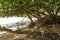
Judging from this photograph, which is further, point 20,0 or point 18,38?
point 18,38

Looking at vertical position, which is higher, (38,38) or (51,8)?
(51,8)

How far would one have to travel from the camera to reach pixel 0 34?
3.56m

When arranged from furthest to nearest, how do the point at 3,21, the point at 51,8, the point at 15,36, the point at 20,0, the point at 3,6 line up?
the point at 3,21
the point at 15,36
the point at 51,8
the point at 3,6
the point at 20,0

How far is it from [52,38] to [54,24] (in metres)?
0.58

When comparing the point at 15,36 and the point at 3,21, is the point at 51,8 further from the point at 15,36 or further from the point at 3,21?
the point at 3,21

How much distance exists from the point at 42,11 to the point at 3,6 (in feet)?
1.83

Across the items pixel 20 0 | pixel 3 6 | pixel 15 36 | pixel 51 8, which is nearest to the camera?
pixel 20 0

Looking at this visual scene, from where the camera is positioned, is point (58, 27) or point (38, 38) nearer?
point (38, 38)

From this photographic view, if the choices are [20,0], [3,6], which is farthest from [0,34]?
[20,0]

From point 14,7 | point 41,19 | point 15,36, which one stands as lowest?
point 15,36

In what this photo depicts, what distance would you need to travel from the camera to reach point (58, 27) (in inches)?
140

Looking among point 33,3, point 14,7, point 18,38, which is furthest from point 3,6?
point 18,38

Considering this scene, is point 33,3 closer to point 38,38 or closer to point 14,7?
point 14,7


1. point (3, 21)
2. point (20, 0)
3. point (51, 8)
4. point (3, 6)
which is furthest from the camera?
point (3, 21)
